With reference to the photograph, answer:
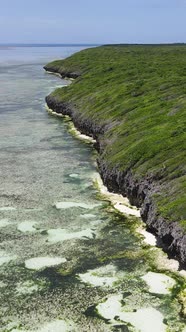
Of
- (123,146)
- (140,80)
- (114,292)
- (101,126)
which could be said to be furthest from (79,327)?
(140,80)

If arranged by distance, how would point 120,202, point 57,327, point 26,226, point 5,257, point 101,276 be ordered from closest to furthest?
point 57,327
point 101,276
point 5,257
point 26,226
point 120,202

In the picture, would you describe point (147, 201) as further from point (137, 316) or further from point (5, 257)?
point (137, 316)

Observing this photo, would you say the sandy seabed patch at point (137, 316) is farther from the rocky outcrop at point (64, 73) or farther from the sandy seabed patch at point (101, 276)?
the rocky outcrop at point (64, 73)

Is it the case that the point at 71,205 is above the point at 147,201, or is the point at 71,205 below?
below

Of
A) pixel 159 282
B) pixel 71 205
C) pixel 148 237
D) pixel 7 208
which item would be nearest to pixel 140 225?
pixel 148 237

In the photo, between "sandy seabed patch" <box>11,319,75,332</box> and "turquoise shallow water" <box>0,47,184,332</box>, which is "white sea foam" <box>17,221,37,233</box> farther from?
"sandy seabed patch" <box>11,319,75,332</box>

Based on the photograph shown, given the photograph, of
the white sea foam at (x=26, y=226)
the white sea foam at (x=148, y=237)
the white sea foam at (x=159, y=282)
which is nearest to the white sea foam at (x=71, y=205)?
the white sea foam at (x=26, y=226)

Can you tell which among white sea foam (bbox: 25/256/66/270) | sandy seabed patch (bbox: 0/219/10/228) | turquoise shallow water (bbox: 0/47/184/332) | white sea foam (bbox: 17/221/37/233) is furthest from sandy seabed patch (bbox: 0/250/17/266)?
sandy seabed patch (bbox: 0/219/10/228)
